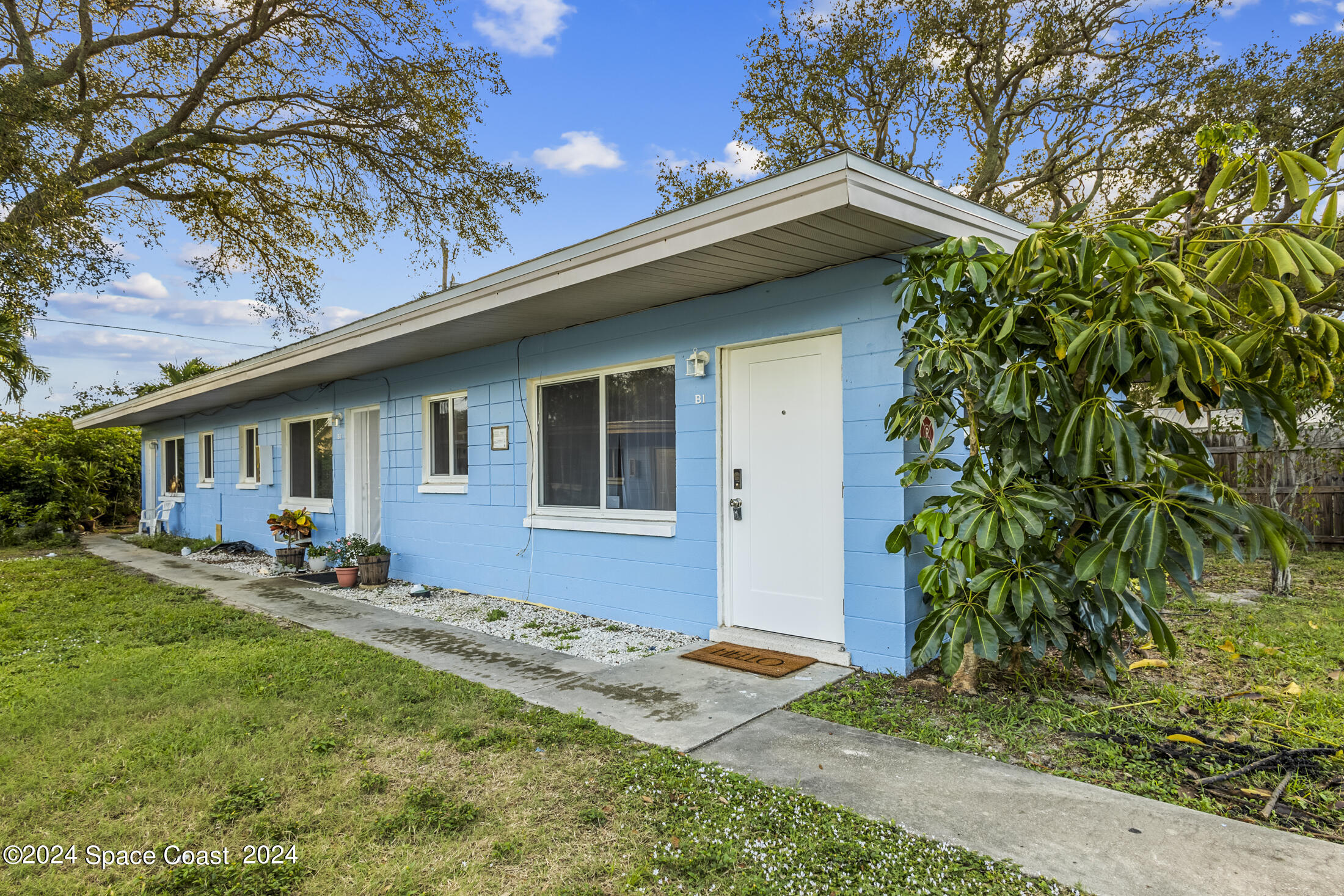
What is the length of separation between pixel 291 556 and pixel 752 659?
24.9 feet

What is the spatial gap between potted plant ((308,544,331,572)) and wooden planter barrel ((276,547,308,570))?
498 mm

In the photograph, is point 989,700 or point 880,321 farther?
point 880,321

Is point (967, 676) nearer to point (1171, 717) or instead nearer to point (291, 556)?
point (1171, 717)

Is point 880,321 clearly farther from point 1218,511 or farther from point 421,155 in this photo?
point 421,155

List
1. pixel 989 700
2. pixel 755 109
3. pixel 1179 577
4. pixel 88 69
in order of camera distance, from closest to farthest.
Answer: pixel 1179 577 < pixel 989 700 < pixel 88 69 < pixel 755 109

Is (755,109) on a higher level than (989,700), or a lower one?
higher

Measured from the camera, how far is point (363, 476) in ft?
29.3

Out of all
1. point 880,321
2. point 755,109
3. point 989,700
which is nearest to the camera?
point 989,700

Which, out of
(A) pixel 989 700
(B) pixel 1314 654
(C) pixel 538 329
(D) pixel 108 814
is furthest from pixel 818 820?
(C) pixel 538 329

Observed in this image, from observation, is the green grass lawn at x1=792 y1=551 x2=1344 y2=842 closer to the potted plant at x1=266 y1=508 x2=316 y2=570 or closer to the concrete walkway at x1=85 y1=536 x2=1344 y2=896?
the concrete walkway at x1=85 y1=536 x2=1344 y2=896

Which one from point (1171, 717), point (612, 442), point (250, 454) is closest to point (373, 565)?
point (612, 442)

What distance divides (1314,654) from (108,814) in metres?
6.11

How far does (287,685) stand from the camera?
4.02 meters

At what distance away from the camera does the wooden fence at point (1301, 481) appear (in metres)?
6.82
